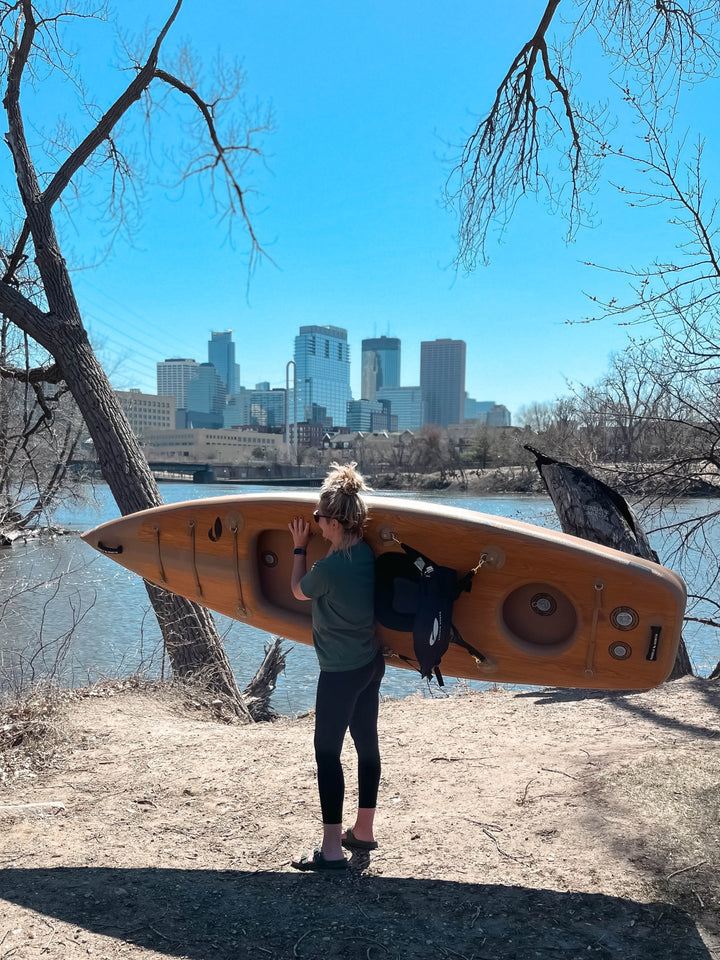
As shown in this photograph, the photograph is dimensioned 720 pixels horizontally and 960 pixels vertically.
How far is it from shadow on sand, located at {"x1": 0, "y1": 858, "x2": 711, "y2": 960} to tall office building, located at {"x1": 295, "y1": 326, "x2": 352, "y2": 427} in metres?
141

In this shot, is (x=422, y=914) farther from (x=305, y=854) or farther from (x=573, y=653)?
(x=573, y=653)

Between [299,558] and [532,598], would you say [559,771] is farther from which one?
[299,558]

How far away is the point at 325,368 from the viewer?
175 metres

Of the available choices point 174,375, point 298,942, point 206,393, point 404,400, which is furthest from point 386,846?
point 404,400

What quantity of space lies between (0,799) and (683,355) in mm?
4951

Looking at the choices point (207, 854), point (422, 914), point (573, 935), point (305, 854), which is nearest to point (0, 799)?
point (207, 854)

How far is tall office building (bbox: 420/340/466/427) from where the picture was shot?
159 m

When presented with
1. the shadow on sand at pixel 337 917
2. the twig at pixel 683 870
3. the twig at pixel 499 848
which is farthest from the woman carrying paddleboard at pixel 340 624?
the twig at pixel 683 870

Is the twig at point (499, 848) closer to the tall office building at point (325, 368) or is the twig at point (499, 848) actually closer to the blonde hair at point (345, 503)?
the blonde hair at point (345, 503)

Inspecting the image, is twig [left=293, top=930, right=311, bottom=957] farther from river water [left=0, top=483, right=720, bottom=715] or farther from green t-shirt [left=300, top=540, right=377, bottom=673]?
river water [left=0, top=483, right=720, bottom=715]

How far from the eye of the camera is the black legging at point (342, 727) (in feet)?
7.61

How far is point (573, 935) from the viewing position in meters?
2.08

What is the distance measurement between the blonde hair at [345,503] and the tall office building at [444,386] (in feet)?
507

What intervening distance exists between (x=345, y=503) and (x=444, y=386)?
166 metres
